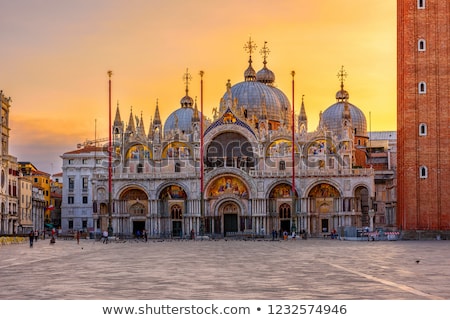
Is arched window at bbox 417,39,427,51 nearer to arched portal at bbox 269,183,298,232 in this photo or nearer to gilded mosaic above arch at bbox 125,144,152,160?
arched portal at bbox 269,183,298,232

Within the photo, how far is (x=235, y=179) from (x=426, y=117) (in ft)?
82.8

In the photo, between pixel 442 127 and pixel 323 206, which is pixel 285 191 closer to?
A: pixel 323 206

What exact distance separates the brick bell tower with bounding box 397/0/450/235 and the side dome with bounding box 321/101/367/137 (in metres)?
36.3

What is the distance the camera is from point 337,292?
1630cm

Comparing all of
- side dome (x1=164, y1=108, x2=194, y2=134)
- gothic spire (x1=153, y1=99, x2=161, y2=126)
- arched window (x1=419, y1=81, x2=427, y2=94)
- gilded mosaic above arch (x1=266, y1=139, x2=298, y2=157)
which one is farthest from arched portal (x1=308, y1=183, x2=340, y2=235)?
side dome (x1=164, y1=108, x2=194, y2=134)

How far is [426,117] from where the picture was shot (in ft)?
187

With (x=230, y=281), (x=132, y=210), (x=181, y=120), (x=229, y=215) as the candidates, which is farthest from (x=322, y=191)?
(x=230, y=281)

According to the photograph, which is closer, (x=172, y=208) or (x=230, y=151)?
(x=172, y=208)

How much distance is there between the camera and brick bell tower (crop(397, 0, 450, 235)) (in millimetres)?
56500

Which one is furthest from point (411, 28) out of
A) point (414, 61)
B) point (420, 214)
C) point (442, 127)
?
point (420, 214)

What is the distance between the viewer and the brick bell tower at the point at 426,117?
185 ft

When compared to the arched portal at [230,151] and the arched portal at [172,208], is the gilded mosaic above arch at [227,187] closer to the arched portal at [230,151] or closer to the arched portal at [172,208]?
the arched portal at [230,151]

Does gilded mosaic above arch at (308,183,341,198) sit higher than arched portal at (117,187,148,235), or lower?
higher

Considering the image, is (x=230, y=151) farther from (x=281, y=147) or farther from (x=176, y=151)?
(x=176, y=151)
